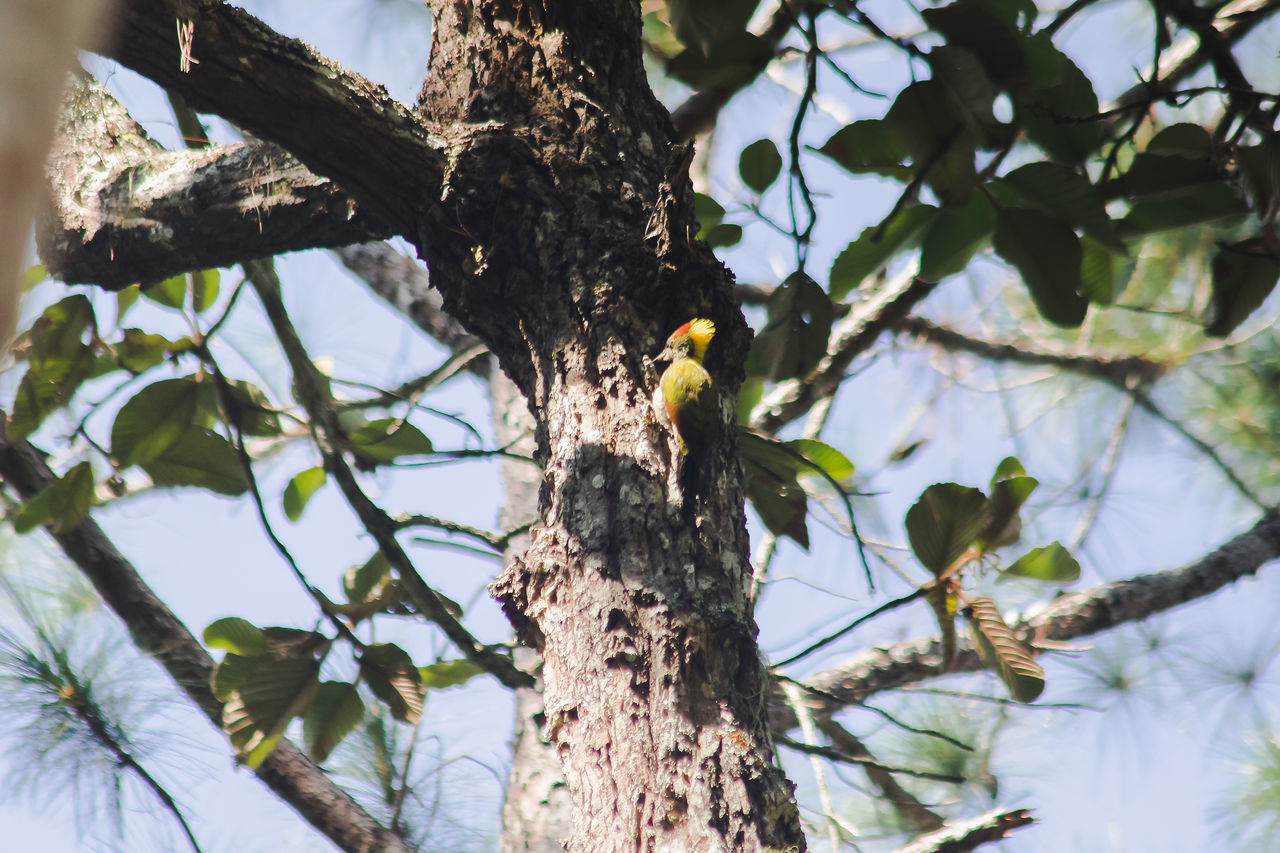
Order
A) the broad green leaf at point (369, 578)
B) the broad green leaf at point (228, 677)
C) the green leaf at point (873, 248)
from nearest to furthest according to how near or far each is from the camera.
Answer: the green leaf at point (873, 248) < the broad green leaf at point (228, 677) < the broad green leaf at point (369, 578)

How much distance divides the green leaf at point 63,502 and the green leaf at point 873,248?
1.52 meters

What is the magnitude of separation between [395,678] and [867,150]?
4.48 feet

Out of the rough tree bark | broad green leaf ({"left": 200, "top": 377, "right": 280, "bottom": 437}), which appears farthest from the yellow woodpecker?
broad green leaf ({"left": 200, "top": 377, "right": 280, "bottom": 437})

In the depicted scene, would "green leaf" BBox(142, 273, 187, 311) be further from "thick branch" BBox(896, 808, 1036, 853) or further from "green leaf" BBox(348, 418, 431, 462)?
"thick branch" BBox(896, 808, 1036, 853)

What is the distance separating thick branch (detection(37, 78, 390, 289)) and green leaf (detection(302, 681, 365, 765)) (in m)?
0.86

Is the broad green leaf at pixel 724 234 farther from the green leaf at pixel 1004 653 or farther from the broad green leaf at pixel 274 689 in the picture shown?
the broad green leaf at pixel 274 689

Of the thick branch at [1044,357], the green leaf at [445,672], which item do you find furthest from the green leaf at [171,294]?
the thick branch at [1044,357]

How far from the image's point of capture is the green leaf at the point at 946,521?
4.94ft

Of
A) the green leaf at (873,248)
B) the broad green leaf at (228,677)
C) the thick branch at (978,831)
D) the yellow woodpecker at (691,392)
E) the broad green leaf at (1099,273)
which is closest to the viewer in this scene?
the yellow woodpecker at (691,392)

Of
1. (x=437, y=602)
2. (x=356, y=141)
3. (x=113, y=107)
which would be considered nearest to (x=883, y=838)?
(x=437, y=602)

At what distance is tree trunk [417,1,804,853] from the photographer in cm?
97

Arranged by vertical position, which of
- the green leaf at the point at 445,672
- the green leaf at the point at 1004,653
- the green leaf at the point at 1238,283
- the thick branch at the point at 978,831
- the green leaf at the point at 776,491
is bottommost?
the thick branch at the point at 978,831

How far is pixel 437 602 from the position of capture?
1981 mm

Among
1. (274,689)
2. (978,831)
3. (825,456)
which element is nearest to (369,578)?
(274,689)
